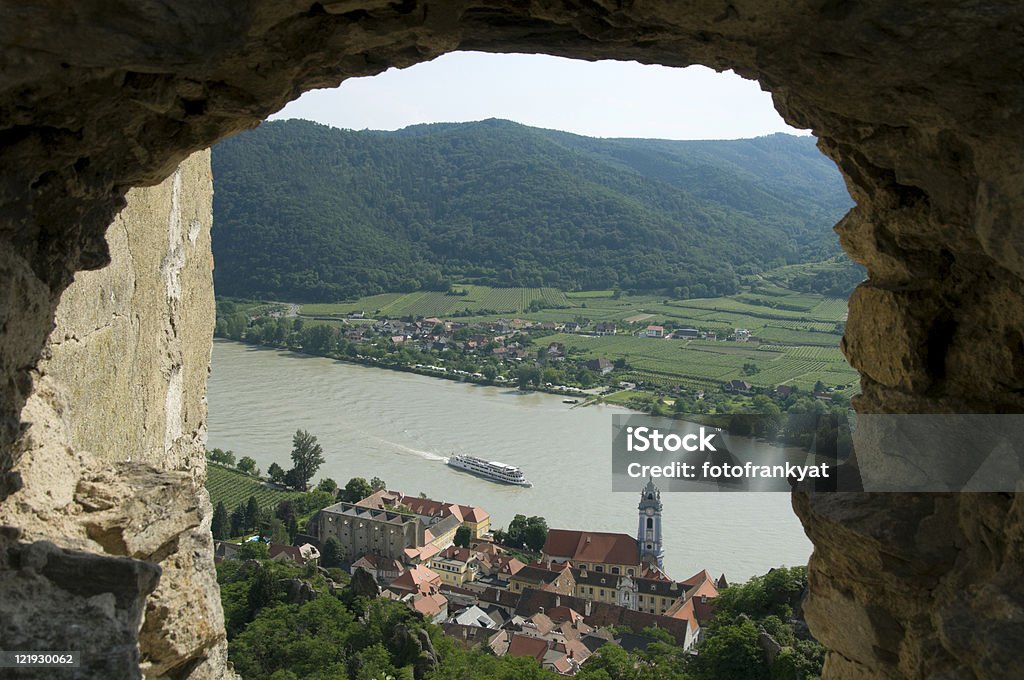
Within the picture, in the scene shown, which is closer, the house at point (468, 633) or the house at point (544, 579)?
the house at point (468, 633)

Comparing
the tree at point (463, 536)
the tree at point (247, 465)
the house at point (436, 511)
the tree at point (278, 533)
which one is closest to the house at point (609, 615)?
the tree at point (463, 536)

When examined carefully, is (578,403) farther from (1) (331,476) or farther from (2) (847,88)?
(2) (847,88)

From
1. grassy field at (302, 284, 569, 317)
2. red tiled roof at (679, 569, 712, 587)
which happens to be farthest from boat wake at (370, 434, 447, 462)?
grassy field at (302, 284, 569, 317)

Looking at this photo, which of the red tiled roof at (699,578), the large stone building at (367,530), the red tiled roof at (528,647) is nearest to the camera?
the red tiled roof at (528,647)

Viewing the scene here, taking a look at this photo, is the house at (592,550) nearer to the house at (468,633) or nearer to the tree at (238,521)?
the house at (468,633)

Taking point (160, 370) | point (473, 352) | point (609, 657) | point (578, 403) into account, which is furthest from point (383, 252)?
point (160, 370)

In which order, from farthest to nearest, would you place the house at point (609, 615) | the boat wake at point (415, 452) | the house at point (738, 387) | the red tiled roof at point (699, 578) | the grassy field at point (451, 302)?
the grassy field at point (451, 302) < the house at point (738, 387) < the boat wake at point (415, 452) < the red tiled roof at point (699, 578) < the house at point (609, 615)

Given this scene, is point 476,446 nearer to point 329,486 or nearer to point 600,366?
point 329,486
